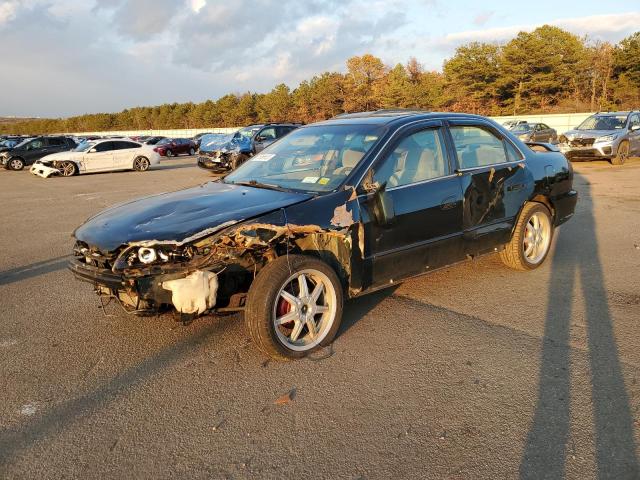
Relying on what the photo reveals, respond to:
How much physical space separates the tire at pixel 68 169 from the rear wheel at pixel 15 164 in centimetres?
628

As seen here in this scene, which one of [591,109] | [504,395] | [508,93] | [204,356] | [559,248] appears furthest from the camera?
[508,93]

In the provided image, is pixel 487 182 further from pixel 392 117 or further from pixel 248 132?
pixel 248 132

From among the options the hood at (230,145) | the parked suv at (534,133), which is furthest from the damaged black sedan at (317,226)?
the parked suv at (534,133)

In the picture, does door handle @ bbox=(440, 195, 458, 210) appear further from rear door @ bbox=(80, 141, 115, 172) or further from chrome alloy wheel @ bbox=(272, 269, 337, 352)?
rear door @ bbox=(80, 141, 115, 172)

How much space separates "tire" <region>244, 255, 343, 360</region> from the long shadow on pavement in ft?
4.87

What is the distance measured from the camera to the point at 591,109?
46.5 m

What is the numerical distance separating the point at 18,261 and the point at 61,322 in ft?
9.15

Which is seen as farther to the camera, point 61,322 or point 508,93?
point 508,93

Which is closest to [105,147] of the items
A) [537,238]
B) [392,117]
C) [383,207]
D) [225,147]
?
[225,147]

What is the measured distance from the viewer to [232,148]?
17.2 metres

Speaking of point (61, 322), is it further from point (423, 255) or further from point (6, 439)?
point (423, 255)

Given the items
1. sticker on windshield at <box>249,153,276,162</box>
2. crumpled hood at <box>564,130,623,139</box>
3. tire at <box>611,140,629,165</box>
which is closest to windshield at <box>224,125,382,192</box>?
sticker on windshield at <box>249,153,276,162</box>

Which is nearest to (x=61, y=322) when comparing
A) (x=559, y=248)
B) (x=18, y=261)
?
(x=18, y=261)

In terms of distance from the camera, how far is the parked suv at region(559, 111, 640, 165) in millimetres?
16250
